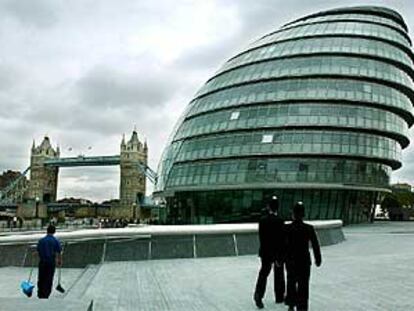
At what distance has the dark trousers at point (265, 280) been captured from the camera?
944 centimetres

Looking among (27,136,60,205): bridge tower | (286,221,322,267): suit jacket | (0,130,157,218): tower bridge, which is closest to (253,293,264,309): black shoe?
(286,221,322,267): suit jacket

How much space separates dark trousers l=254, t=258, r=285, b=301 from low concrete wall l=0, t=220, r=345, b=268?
25.2ft

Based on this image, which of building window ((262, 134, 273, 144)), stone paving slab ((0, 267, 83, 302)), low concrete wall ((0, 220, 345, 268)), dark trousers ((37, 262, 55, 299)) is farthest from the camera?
building window ((262, 134, 273, 144))

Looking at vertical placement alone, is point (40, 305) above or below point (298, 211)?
below

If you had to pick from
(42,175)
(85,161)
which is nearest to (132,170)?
(85,161)

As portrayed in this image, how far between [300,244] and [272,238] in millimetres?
815

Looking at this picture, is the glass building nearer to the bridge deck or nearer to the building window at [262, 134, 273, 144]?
the building window at [262, 134, 273, 144]

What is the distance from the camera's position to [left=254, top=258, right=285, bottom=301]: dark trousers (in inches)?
371

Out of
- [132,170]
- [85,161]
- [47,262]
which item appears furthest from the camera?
[132,170]

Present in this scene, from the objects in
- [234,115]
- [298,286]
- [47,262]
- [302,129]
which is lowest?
[298,286]

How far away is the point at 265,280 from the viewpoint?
31.0 ft

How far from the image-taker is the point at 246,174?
50.3 metres

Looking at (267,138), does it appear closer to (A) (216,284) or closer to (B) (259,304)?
(A) (216,284)

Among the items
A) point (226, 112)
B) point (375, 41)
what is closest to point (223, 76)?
point (226, 112)
